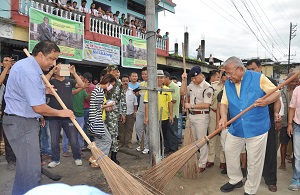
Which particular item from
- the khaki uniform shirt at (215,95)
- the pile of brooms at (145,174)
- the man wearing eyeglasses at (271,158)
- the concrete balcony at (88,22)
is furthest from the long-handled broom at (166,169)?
the concrete balcony at (88,22)

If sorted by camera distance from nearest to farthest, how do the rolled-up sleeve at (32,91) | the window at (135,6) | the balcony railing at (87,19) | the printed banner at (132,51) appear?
1. the rolled-up sleeve at (32,91)
2. the balcony railing at (87,19)
3. the printed banner at (132,51)
4. the window at (135,6)

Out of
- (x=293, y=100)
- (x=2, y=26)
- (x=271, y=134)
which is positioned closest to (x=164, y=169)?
(x=271, y=134)

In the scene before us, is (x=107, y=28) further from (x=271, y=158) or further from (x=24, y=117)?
(x=271, y=158)

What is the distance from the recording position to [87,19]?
984 centimetres

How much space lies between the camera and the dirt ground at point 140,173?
364 centimetres

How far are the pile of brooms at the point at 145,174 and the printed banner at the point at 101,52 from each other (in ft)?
21.4

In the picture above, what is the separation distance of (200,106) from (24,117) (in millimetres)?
2758

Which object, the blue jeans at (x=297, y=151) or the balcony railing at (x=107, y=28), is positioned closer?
the blue jeans at (x=297, y=151)

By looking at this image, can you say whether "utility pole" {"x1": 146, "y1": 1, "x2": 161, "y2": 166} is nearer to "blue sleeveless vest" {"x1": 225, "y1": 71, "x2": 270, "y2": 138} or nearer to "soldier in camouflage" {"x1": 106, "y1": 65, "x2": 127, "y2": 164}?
"soldier in camouflage" {"x1": 106, "y1": 65, "x2": 127, "y2": 164}

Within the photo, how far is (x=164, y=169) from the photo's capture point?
3.19 meters

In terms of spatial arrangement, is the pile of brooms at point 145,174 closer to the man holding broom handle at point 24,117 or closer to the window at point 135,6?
the man holding broom handle at point 24,117

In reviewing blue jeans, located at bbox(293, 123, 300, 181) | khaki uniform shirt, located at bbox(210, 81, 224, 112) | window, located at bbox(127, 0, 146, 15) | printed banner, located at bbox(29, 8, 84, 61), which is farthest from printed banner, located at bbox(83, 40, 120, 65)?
blue jeans, located at bbox(293, 123, 300, 181)

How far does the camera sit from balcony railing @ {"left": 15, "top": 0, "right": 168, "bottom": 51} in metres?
8.02

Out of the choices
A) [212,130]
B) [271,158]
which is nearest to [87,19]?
[212,130]
